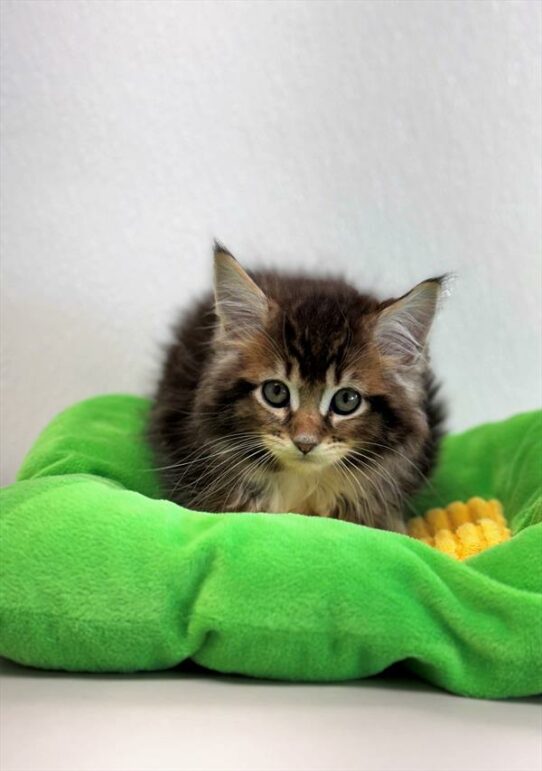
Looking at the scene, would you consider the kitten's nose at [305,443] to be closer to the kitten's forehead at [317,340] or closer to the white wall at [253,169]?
the kitten's forehead at [317,340]

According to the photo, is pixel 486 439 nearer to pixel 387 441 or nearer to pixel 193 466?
pixel 387 441

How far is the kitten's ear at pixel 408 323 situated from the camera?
184cm

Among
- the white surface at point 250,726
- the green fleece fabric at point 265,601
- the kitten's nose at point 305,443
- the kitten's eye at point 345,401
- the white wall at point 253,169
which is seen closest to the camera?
the white surface at point 250,726

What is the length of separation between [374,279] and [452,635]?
5.59ft

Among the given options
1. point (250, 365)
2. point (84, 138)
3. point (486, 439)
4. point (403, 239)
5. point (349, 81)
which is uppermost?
point (349, 81)

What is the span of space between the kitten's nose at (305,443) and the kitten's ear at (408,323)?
0.30m

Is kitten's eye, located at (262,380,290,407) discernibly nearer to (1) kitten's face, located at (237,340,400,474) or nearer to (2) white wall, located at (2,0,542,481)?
(1) kitten's face, located at (237,340,400,474)

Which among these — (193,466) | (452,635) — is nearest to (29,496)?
(193,466)

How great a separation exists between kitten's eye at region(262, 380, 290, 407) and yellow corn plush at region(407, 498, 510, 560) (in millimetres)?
456

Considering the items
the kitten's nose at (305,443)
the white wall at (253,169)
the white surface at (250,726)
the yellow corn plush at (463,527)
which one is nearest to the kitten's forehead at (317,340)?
the kitten's nose at (305,443)

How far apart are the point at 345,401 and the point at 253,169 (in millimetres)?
1212

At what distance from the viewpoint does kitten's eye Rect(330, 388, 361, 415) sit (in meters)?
1.86

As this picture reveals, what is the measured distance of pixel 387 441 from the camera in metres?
1.91

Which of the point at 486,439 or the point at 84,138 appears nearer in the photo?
the point at 486,439
